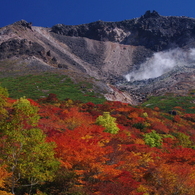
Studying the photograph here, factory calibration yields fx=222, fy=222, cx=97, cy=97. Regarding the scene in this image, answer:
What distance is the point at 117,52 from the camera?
483 feet

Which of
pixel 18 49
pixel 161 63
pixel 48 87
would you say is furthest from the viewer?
pixel 161 63

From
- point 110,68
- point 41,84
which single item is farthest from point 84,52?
point 41,84

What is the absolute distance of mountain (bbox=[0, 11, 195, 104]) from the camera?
87.1m

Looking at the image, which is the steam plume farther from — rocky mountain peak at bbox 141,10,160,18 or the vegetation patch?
the vegetation patch

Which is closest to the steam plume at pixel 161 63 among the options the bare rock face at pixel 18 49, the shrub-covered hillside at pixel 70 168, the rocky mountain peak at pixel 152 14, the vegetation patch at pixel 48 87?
the rocky mountain peak at pixel 152 14

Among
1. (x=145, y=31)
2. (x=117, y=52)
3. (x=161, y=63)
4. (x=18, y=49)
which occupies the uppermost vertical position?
(x=145, y=31)

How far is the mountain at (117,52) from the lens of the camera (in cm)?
8706

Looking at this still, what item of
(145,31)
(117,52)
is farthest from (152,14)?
(117,52)

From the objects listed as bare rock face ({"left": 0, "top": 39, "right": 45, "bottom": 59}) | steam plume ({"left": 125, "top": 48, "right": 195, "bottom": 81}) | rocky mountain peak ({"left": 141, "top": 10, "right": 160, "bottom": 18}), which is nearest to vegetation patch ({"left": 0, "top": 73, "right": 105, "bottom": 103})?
bare rock face ({"left": 0, "top": 39, "right": 45, "bottom": 59})

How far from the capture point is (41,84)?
61250 mm

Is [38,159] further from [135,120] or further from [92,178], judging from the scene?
[135,120]

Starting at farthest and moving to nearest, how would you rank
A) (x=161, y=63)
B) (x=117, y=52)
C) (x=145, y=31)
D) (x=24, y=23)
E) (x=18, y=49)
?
(x=145, y=31), (x=117, y=52), (x=161, y=63), (x=24, y=23), (x=18, y=49)

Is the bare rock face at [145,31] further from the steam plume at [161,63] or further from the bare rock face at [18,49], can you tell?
the bare rock face at [18,49]

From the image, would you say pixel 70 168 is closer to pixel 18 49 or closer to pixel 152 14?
pixel 18 49
